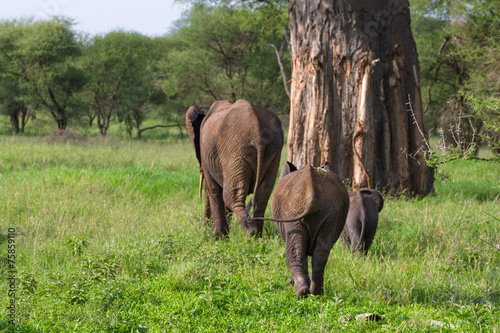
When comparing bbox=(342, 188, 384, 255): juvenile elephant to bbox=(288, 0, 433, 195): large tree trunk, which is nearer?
bbox=(342, 188, 384, 255): juvenile elephant

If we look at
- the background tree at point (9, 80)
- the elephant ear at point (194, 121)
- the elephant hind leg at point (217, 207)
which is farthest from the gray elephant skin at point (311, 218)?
the background tree at point (9, 80)

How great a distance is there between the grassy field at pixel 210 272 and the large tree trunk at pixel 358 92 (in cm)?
97

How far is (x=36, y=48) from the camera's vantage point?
24.2 m

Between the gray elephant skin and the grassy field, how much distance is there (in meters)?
0.23

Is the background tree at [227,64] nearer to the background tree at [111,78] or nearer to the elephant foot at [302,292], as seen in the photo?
the background tree at [111,78]

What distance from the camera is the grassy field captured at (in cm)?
372

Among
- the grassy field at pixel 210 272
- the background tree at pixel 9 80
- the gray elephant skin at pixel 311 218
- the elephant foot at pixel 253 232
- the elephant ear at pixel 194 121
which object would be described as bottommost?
the grassy field at pixel 210 272

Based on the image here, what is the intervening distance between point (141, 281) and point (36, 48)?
2254 cm

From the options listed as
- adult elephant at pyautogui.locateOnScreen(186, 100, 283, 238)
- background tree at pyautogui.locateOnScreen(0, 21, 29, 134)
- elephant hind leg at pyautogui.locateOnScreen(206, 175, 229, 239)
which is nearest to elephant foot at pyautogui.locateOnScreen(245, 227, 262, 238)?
adult elephant at pyautogui.locateOnScreen(186, 100, 283, 238)

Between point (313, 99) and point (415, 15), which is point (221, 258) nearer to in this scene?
point (313, 99)

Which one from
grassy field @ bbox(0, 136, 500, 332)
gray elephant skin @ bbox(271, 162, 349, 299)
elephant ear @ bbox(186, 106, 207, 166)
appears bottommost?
grassy field @ bbox(0, 136, 500, 332)

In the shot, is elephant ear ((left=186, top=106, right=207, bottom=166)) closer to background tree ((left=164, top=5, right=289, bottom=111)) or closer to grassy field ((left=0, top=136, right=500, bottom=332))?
grassy field ((left=0, top=136, right=500, bottom=332))

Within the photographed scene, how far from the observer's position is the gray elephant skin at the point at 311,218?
3822 mm

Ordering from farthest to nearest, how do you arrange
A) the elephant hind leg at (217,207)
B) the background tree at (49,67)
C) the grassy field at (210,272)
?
the background tree at (49,67) → the elephant hind leg at (217,207) → the grassy field at (210,272)
